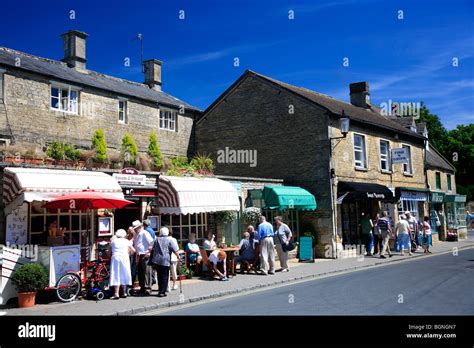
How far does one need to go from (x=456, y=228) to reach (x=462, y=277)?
68.4 feet

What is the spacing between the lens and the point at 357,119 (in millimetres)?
22094

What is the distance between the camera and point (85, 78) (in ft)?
76.1

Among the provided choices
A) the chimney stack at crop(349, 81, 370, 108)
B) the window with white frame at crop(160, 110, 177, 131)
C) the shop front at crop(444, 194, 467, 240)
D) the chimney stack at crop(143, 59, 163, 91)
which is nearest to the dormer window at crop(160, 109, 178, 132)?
the window with white frame at crop(160, 110, 177, 131)

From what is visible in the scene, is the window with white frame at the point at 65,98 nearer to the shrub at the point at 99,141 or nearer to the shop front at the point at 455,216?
the shrub at the point at 99,141

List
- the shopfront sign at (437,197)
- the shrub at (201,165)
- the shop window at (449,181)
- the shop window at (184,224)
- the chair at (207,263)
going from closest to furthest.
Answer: the chair at (207,263), the shop window at (184,224), the shrub at (201,165), the shopfront sign at (437,197), the shop window at (449,181)

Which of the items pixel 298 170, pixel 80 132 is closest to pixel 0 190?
pixel 80 132

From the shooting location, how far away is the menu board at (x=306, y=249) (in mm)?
18750

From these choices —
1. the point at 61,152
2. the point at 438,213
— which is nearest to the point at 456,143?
the point at 438,213

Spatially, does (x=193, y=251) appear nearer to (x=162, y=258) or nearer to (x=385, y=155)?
(x=162, y=258)

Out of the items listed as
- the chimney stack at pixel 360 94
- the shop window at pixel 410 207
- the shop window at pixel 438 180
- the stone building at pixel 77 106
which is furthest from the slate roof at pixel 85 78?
the shop window at pixel 438 180

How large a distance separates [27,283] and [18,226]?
6.76 ft

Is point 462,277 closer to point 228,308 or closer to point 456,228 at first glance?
point 228,308

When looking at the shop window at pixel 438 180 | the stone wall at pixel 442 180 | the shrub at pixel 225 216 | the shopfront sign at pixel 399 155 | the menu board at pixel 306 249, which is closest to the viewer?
the shrub at pixel 225 216

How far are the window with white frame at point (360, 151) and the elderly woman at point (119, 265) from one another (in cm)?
1462
